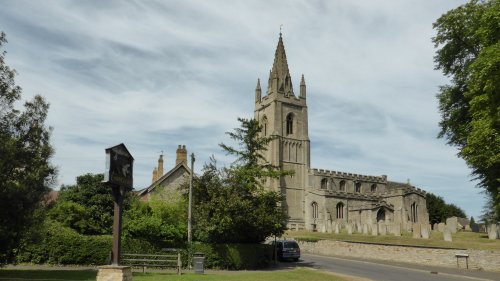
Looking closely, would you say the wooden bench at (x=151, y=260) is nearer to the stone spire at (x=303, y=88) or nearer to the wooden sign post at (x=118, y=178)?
the wooden sign post at (x=118, y=178)

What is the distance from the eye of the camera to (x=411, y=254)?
93.0 ft

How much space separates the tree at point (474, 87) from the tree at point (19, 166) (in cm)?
1912

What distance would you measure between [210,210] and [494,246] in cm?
1812

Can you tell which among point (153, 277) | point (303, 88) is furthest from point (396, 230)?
point (303, 88)

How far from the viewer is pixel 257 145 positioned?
28953 millimetres

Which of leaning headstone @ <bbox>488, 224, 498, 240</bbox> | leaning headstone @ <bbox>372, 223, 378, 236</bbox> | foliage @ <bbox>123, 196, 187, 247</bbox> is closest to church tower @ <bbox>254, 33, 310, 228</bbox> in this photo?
leaning headstone @ <bbox>372, 223, 378, 236</bbox>

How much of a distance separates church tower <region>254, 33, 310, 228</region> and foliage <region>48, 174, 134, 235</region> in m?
52.2

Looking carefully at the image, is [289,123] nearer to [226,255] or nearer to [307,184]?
[307,184]

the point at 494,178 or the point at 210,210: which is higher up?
the point at 494,178

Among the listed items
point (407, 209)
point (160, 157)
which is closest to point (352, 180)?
point (407, 209)

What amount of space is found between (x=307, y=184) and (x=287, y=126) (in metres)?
12.0

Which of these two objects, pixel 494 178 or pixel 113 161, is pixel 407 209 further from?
pixel 113 161

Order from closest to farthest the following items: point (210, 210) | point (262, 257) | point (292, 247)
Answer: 1. point (210, 210)
2. point (262, 257)
3. point (292, 247)

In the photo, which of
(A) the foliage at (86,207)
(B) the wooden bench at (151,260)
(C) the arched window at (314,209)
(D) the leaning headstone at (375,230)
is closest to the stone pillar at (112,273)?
(B) the wooden bench at (151,260)
